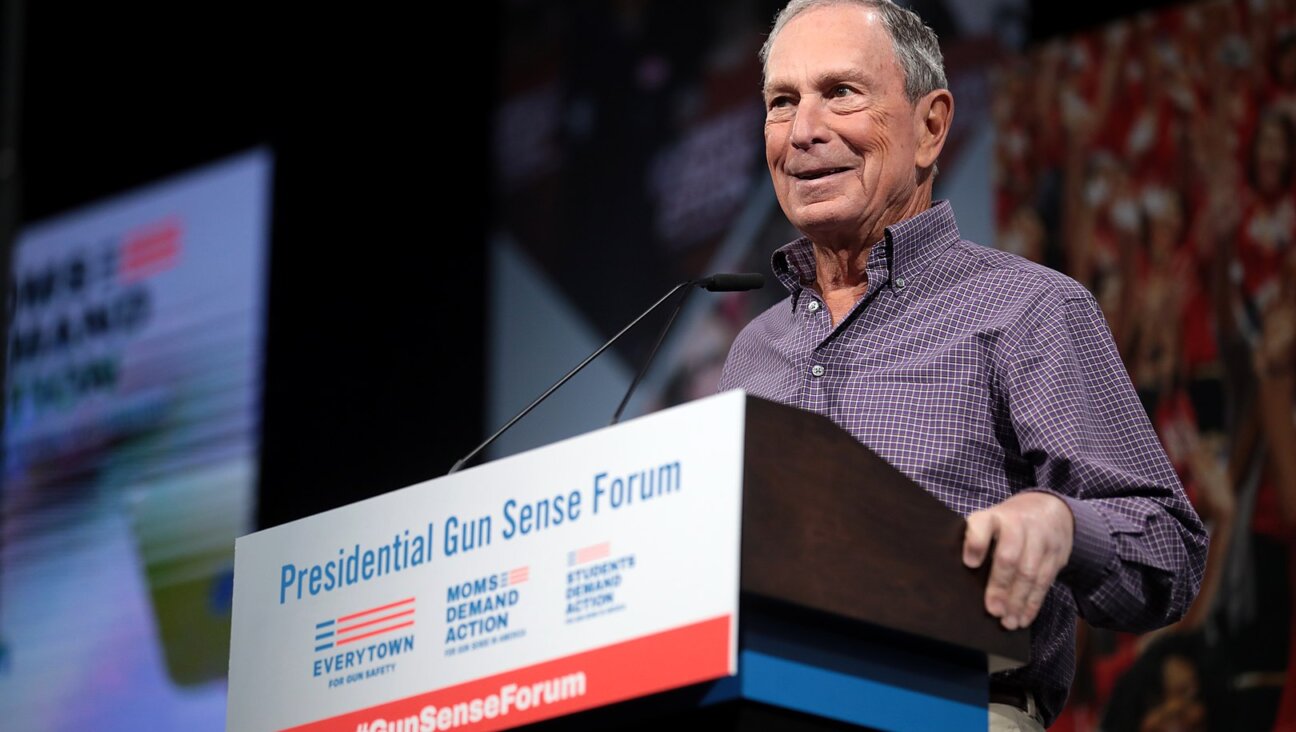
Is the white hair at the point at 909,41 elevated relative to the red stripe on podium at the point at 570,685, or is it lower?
elevated

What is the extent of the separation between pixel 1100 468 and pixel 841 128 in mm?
576

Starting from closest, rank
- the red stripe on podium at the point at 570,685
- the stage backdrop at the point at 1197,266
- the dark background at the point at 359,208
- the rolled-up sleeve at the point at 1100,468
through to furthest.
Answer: the red stripe on podium at the point at 570,685
the rolled-up sleeve at the point at 1100,468
the stage backdrop at the point at 1197,266
the dark background at the point at 359,208

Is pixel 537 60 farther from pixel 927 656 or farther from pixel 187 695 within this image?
pixel 927 656

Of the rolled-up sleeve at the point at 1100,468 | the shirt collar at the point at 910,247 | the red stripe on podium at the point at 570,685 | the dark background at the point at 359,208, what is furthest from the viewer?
the dark background at the point at 359,208

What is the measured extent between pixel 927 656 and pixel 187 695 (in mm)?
4147

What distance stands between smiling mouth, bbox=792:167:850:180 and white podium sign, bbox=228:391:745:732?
743 millimetres

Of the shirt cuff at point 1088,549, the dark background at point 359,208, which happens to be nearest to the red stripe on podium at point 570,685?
the shirt cuff at point 1088,549

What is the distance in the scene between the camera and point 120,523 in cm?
573

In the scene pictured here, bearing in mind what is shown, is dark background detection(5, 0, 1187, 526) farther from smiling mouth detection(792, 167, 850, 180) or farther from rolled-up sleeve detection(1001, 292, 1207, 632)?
rolled-up sleeve detection(1001, 292, 1207, 632)

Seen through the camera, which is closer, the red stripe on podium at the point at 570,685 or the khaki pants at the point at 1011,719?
the red stripe on podium at the point at 570,685

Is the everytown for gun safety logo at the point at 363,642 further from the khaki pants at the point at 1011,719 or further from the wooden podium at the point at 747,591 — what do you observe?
the khaki pants at the point at 1011,719

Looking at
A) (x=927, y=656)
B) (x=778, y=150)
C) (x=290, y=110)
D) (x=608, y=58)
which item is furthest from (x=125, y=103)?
(x=927, y=656)

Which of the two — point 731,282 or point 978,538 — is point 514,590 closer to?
point 978,538

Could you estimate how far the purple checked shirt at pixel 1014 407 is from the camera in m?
1.79
